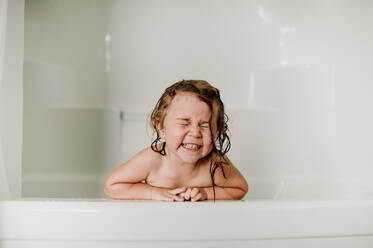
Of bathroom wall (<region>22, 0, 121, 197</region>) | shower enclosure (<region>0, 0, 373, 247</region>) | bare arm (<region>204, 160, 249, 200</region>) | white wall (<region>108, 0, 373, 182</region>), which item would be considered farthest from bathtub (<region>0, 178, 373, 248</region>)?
white wall (<region>108, 0, 373, 182</region>)

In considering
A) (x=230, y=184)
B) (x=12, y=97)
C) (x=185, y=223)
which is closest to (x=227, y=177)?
(x=230, y=184)

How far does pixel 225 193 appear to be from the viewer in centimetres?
83

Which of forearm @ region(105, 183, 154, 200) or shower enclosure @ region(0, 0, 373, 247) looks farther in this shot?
shower enclosure @ region(0, 0, 373, 247)

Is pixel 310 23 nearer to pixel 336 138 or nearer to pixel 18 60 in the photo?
pixel 336 138

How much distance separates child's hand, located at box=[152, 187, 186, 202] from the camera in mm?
720

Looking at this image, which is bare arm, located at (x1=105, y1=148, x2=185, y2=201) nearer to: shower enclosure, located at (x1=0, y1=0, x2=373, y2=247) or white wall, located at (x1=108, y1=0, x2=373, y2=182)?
shower enclosure, located at (x1=0, y1=0, x2=373, y2=247)

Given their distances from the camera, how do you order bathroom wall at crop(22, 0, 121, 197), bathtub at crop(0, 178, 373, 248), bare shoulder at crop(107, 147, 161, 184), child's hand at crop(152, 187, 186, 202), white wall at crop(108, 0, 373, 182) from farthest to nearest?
1. white wall at crop(108, 0, 373, 182)
2. bathroom wall at crop(22, 0, 121, 197)
3. bare shoulder at crop(107, 147, 161, 184)
4. child's hand at crop(152, 187, 186, 202)
5. bathtub at crop(0, 178, 373, 248)

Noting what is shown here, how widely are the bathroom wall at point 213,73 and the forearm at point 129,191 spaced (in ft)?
1.41

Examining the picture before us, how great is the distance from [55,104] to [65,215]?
686 millimetres

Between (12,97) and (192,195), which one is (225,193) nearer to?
(192,195)

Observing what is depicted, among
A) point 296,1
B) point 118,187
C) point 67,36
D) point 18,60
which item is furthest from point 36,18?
point 296,1

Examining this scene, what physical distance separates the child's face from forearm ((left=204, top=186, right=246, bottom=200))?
0.29ft

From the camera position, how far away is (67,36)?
130 cm

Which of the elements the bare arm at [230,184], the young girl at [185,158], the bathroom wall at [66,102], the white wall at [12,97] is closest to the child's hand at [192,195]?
the young girl at [185,158]
